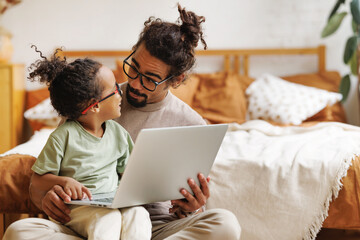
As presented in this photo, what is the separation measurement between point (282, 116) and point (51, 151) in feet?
6.28

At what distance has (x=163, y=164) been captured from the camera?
1.33 meters

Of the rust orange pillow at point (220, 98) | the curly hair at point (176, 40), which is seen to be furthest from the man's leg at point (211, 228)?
the rust orange pillow at point (220, 98)

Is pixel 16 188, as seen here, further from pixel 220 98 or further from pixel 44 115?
pixel 220 98

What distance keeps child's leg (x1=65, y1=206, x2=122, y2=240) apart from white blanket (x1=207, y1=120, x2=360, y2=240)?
80 cm

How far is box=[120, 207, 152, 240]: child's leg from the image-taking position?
4.08 ft

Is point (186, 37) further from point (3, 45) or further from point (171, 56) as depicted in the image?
point (3, 45)

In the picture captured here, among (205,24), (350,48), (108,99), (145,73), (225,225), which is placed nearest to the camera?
(225,225)

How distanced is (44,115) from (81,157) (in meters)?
1.88

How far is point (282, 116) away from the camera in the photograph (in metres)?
3.02

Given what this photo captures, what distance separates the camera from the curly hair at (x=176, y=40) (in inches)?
63.7

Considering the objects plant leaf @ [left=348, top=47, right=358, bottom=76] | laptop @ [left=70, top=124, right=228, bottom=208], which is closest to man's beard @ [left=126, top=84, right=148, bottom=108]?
laptop @ [left=70, top=124, right=228, bottom=208]

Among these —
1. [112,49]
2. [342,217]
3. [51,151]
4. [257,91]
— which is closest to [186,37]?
[51,151]

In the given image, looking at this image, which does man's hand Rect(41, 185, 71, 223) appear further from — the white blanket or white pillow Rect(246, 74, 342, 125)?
white pillow Rect(246, 74, 342, 125)

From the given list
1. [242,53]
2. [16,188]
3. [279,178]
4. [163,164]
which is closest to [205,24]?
[242,53]
